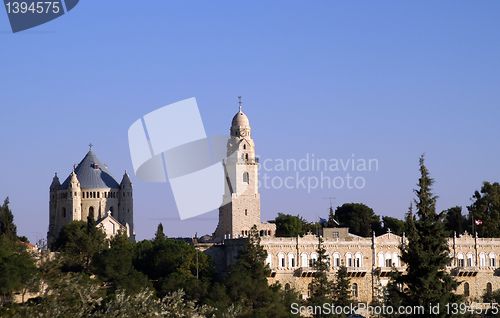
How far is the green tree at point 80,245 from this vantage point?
284 ft

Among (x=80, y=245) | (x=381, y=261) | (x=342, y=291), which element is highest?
(x=80, y=245)

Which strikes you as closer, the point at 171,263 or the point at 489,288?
the point at 171,263

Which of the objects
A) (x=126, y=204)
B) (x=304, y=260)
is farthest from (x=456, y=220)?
(x=126, y=204)

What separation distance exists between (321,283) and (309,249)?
10.3m

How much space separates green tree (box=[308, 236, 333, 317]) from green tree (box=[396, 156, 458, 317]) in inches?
1041

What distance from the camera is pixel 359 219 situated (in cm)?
11175

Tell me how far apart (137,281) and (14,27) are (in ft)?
120

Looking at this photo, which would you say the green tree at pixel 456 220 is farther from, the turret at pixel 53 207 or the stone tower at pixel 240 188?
the turret at pixel 53 207

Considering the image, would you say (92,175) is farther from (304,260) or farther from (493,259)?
(493,259)

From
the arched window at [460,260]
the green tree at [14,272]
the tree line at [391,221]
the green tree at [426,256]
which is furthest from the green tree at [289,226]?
the green tree at [426,256]

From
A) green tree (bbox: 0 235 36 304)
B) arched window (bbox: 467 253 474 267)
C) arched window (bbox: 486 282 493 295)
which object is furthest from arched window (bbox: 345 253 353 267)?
green tree (bbox: 0 235 36 304)

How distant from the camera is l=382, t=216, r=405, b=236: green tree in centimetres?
10425

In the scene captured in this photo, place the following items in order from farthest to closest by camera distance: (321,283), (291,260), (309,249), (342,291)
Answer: (309,249) < (291,260) < (321,283) < (342,291)

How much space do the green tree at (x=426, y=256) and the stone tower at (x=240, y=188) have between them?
47.5 meters
